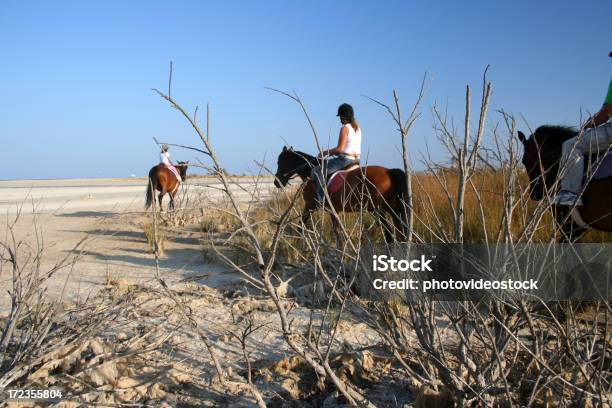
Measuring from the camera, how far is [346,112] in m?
6.52

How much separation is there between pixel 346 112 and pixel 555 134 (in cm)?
296

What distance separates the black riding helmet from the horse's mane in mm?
2781

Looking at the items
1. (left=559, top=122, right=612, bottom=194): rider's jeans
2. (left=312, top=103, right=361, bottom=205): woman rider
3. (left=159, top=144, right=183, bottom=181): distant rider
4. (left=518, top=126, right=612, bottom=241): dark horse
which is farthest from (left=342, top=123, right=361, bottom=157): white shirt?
(left=159, top=144, right=183, bottom=181): distant rider

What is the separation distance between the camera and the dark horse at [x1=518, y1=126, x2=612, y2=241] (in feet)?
12.3

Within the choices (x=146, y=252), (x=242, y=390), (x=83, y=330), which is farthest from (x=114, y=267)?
(x=242, y=390)

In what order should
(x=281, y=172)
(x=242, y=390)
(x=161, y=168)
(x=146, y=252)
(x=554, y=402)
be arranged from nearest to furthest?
1. (x=554, y=402)
2. (x=242, y=390)
3. (x=146, y=252)
4. (x=281, y=172)
5. (x=161, y=168)

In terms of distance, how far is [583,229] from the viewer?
418 centimetres

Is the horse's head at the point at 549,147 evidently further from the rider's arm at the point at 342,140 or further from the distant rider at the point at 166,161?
the distant rider at the point at 166,161

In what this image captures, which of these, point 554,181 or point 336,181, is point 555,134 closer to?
point 554,181

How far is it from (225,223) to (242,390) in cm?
617

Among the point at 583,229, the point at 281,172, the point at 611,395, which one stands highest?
the point at 281,172

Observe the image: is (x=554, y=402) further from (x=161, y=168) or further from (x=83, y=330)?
(x=161, y=168)

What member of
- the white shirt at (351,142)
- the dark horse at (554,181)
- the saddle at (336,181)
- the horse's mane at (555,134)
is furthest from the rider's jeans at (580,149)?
the white shirt at (351,142)

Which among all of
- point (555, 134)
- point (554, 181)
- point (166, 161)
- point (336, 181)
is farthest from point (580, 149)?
point (166, 161)
